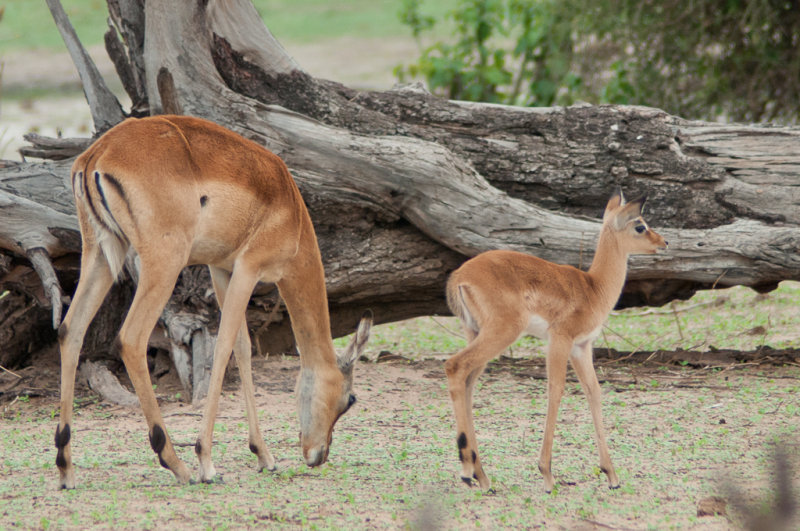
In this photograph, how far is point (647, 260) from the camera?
22.6 feet

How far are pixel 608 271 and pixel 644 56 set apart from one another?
27.0 ft

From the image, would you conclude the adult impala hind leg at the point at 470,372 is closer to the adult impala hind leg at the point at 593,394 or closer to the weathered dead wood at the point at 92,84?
the adult impala hind leg at the point at 593,394

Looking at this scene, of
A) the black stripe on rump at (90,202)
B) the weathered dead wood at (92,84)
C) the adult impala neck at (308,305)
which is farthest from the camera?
the weathered dead wood at (92,84)

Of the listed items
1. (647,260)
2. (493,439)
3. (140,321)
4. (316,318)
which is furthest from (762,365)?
(140,321)

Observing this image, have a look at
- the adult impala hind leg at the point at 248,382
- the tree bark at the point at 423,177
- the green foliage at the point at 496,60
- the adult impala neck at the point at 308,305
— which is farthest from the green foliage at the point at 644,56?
the adult impala hind leg at the point at 248,382

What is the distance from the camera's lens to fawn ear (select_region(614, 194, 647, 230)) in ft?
16.3

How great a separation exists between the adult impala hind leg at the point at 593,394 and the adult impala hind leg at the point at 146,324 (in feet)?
6.81

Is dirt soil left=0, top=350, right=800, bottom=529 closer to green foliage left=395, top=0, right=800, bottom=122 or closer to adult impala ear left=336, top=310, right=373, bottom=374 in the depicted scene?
adult impala ear left=336, top=310, right=373, bottom=374

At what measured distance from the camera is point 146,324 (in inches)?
171

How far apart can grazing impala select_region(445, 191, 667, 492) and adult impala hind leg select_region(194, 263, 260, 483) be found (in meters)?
1.06

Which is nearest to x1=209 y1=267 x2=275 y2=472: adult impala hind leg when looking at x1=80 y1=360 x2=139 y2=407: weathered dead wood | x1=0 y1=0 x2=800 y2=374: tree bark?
x1=0 y1=0 x2=800 y2=374: tree bark

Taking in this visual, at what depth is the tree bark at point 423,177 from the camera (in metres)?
6.63

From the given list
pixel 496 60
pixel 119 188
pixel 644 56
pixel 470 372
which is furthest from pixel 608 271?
pixel 496 60

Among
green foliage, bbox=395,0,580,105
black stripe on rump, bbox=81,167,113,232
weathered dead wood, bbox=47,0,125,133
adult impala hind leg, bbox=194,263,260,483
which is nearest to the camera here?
black stripe on rump, bbox=81,167,113,232
